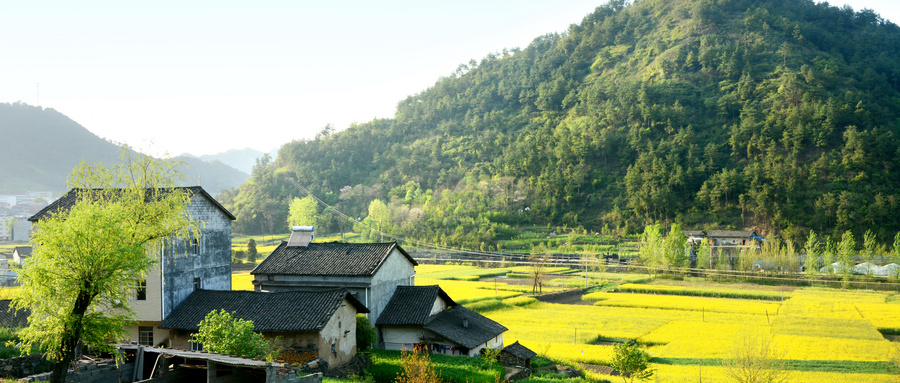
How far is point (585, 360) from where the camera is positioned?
2544 cm

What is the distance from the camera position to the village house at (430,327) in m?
23.7

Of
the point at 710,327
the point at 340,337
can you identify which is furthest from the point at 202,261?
the point at 710,327

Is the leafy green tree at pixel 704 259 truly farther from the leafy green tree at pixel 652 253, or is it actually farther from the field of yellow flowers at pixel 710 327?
the field of yellow flowers at pixel 710 327

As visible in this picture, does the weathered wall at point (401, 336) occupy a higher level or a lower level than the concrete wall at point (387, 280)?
lower

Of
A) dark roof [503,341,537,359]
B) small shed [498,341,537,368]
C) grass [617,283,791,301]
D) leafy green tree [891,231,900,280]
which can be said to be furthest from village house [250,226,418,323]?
Answer: leafy green tree [891,231,900,280]

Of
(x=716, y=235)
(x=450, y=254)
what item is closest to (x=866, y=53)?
(x=716, y=235)

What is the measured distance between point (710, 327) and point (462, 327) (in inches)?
668

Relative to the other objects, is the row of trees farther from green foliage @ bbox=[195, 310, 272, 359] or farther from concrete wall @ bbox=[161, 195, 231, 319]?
green foliage @ bbox=[195, 310, 272, 359]

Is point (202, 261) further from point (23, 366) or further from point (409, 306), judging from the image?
point (409, 306)

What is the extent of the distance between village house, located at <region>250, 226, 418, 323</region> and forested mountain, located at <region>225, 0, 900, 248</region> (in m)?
52.0

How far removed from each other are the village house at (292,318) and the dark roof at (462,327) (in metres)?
3.70

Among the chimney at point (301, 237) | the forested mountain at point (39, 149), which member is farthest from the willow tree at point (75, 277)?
the forested mountain at point (39, 149)

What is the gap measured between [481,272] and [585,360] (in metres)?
37.9

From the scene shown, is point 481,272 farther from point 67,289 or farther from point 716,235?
point 67,289
